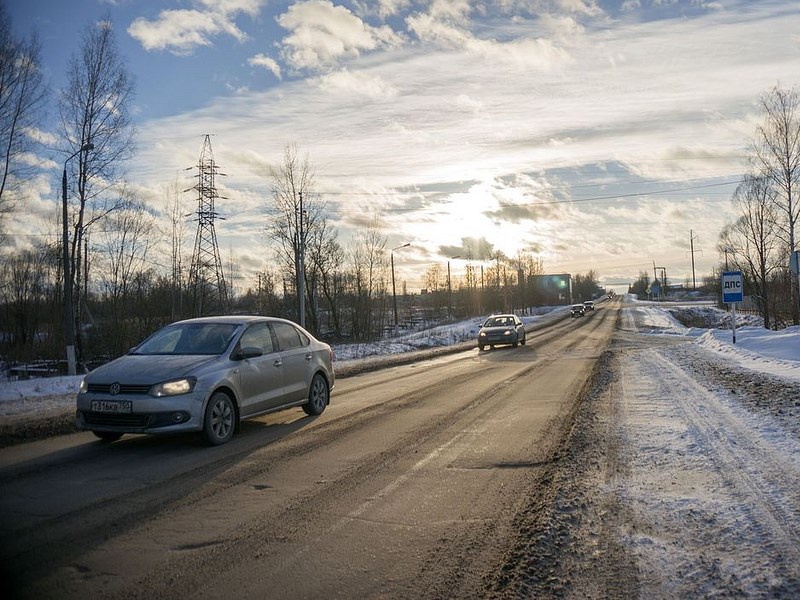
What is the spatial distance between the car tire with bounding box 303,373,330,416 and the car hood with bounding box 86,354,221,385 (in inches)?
91.9

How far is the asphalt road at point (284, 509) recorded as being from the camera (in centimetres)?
373

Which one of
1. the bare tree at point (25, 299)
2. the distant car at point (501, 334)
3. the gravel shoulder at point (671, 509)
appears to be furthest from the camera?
the bare tree at point (25, 299)

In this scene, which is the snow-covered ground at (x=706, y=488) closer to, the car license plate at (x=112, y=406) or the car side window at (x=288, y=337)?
the car side window at (x=288, y=337)

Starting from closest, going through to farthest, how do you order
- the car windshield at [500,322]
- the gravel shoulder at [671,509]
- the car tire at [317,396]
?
the gravel shoulder at [671,509]
the car tire at [317,396]
the car windshield at [500,322]

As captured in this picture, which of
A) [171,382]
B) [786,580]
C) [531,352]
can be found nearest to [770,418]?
[786,580]

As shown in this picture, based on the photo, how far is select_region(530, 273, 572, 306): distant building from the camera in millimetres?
128375

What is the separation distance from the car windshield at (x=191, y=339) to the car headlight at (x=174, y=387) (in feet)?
3.08

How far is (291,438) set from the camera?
823 centimetres

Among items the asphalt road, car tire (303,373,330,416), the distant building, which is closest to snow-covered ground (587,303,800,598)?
the asphalt road

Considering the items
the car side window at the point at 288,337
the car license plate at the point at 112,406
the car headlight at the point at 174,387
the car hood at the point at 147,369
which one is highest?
the car side window at the point at 288,337

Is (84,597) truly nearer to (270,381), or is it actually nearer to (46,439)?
(270,381)

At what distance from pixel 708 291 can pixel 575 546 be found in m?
166

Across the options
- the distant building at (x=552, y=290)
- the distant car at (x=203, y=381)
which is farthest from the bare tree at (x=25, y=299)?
the distant building at (x=552, y=290)

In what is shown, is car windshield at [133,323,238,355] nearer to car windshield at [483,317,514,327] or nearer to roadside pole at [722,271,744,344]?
roadside pole at [722,271,744,344]
